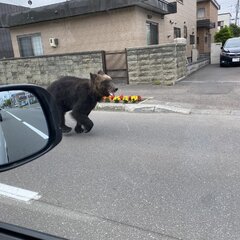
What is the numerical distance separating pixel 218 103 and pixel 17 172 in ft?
19.6

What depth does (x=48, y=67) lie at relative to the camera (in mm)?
13477

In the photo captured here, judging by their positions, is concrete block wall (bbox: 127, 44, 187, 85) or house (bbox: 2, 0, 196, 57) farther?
house (bbox: 2, 0, 196, 57)

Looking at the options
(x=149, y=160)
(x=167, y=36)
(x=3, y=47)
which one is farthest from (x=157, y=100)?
A: (x=3, y=47)

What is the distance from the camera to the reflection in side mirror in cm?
183

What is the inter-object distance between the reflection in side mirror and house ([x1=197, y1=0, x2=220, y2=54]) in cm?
2725

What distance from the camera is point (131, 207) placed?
3.20m

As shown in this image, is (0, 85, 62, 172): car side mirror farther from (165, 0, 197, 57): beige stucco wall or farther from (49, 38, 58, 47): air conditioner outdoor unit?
(165, 0, 197, 57): beige stucco wall

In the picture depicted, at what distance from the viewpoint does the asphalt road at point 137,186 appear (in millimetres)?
2857

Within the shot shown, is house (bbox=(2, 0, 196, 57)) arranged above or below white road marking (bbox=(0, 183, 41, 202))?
above

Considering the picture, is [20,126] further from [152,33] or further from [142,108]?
[152,33]

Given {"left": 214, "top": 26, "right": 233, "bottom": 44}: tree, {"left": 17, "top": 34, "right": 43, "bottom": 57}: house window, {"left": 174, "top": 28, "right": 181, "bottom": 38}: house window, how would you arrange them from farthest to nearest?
{"left": 214, "top": 26, "right": 233, "bottom": 44}: tree < {"left": 174, "top": 28, "right": 181, "bottom": 38}: house window < {"left": 17, "top": 34, "right": 43, "bottom": 57}: house window

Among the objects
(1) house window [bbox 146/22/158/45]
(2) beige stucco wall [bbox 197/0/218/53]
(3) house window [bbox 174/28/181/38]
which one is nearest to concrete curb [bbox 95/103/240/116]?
(1) house window [bbox 146/22/158/45]

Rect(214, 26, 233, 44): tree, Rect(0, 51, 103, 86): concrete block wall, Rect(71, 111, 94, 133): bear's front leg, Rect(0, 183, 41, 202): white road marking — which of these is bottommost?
Rect(0, 183, 41, 202): white road marking

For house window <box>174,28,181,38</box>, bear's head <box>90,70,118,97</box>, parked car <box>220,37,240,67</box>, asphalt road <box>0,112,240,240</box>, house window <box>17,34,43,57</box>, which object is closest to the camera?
asphalt road <box>0,112,240,240</box>
